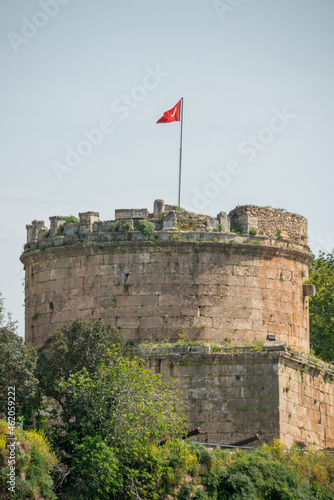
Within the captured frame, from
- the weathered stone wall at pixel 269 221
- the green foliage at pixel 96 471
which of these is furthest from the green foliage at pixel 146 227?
the green foliage at pixel 96 471

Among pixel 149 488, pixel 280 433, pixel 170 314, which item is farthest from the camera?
pixel 170 314

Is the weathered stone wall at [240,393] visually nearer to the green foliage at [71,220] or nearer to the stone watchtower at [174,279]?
the stone watchtower at [174,279]

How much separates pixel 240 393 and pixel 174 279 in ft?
15.1

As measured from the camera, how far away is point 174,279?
39688 millimetres

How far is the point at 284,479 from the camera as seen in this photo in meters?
34.0

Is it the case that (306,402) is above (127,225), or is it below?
below

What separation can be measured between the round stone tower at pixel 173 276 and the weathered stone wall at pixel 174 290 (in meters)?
0.03

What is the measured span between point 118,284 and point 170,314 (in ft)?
6.63

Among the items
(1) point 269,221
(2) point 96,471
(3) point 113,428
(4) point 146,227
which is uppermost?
(1) point 269,221

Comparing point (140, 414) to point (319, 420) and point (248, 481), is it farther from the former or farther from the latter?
point (319, 420)

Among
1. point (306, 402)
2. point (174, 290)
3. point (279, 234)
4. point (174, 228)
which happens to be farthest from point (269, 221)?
point (306, 402)

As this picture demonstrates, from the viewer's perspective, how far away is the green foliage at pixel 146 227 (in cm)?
3991

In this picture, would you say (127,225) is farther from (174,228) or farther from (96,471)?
(96,471)

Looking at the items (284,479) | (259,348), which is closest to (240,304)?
(259,348)
